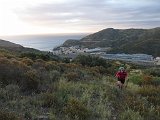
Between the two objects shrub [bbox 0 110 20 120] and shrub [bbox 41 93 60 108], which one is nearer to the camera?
shrub [bbox 0 110 20 120]

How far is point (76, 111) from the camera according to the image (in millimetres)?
7996

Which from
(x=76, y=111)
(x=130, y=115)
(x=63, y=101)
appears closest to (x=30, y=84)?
(x=63, y=101)

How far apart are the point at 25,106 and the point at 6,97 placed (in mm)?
870

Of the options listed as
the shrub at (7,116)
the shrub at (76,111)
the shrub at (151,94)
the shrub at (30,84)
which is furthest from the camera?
the shrub at (30,84)

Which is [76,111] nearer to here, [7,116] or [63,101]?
[63,101]

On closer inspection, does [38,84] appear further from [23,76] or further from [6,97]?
[6,97]

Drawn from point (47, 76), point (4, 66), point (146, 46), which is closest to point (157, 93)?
point (47, 76)

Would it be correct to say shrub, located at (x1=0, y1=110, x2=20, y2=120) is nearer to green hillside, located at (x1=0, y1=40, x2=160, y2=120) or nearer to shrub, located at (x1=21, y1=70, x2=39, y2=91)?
green hillside, located at (x1=0, y1=40, x2=160, y2=120)

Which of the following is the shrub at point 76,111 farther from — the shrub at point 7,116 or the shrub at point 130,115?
the shrub at point 7,116

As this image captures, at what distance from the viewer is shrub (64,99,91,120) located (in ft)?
26.0

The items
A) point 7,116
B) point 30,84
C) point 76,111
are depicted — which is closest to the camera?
point 7,116

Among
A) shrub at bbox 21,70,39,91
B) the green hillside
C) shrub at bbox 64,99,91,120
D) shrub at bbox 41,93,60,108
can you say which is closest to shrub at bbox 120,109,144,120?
the green hillside

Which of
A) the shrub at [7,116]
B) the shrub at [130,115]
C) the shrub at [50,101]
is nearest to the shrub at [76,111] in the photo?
the shrub at [50,101]

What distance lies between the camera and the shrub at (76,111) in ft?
26.0
